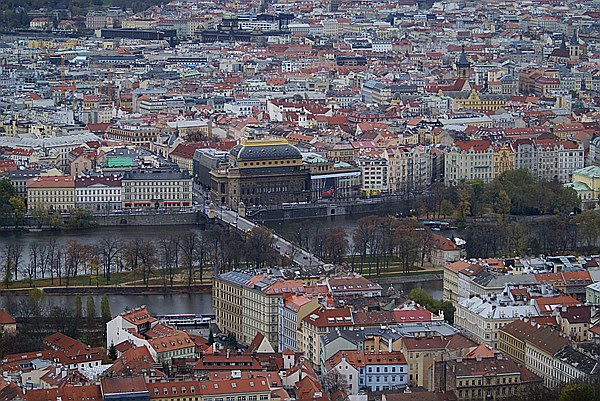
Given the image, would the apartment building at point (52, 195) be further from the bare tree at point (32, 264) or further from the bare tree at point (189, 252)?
the bare tree at point (189, 252)

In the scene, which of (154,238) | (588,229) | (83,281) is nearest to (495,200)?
(588,229)

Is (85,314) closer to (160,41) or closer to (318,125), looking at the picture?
(318,125)

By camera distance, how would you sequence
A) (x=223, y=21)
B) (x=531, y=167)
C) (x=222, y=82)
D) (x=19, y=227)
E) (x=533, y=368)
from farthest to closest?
(x=223, y=21) < (x=222, y=82) < (x=531, y=167) < (x=19, y=227) < (x=533, y=368)

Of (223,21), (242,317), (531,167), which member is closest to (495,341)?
(242,317)

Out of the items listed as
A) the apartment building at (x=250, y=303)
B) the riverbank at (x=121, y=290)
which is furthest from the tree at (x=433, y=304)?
Answer: the riverbank at (x=121, y=290)

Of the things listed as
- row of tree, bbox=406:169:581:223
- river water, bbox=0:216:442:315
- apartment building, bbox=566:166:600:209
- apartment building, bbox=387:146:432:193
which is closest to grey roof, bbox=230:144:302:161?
river water, bbox=0:216:442:315

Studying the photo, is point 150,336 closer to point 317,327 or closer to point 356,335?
point 317,327
